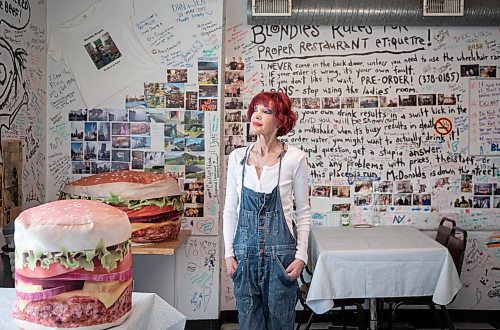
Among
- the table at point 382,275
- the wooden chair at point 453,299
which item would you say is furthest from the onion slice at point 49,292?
the wooden chair at point 453,299

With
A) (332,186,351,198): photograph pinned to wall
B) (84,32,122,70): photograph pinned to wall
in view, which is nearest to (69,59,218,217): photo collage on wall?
(84,32,122,70): photograph pinned to wall

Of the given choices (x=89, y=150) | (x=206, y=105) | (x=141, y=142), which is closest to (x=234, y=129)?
(x=206, y=105)

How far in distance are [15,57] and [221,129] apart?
4.59 feet

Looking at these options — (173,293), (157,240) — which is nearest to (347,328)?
(173,293)

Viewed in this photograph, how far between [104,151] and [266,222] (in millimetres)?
1839

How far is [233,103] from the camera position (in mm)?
4137

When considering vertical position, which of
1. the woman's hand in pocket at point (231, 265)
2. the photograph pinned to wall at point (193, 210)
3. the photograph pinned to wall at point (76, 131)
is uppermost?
the photograph pinned to wall at point (76, 131)

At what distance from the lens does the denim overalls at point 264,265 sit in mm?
2393

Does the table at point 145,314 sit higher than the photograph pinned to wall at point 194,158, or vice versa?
the photograph pinned to wall at point 194,158

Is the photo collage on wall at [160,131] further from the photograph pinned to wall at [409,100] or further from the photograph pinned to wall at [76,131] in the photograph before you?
the photograph pinned to wall at [409,100]

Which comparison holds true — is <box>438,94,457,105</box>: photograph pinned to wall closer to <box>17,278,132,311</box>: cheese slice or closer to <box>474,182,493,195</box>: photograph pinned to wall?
<box>474,182,493,195</box>: photograph pinned to wall

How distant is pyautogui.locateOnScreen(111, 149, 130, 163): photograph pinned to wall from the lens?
3.91 metres

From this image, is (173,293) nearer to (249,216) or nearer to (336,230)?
(336,230)

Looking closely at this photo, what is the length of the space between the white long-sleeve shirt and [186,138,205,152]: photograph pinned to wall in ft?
4.46
